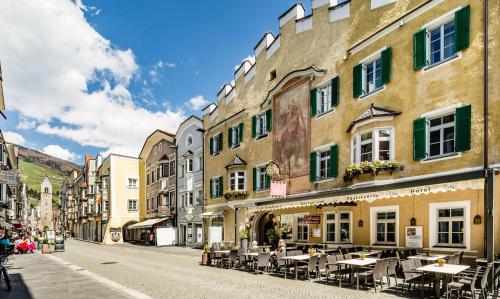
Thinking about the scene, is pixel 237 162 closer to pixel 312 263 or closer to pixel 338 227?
pixel 338 227

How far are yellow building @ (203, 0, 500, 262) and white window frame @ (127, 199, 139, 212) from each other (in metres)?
28.1

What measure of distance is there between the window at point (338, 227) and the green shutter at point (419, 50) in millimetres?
7387

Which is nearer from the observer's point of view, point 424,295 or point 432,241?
point 424,295

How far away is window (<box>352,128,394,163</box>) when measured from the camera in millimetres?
15922

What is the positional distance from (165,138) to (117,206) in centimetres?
1398

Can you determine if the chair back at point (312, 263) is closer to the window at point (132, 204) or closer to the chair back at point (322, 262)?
the chair back at point (322, 262)

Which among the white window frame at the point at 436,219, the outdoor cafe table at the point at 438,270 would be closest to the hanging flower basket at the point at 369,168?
the white window frame at the point at 436,219

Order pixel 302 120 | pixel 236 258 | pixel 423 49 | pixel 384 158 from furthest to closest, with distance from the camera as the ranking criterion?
1. pixel 302 120
2. pixel 236 258
3. pixel 384 158
4. pixel 423 49

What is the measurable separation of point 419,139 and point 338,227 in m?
6.13

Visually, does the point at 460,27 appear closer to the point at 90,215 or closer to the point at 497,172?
the point at 497,172

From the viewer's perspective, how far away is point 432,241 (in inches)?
548

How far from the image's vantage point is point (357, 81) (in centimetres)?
1797

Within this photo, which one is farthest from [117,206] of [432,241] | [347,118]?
[432,241]

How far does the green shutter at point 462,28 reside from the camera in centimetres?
1332
